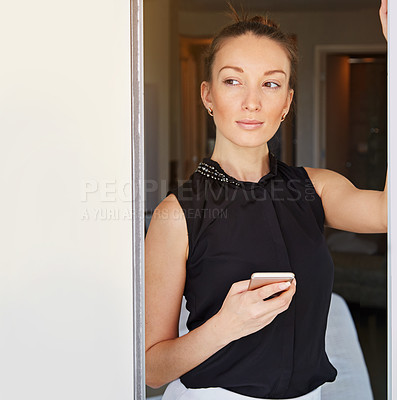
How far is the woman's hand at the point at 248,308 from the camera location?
102 cm

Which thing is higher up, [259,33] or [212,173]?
[259,33]

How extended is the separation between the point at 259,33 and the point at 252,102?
14cm

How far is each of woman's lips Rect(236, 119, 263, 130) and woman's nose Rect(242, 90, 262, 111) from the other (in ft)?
0.08

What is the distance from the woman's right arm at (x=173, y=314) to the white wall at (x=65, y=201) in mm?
53

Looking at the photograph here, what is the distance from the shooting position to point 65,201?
106 cm

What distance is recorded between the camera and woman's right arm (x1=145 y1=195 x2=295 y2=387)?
1.06 meters

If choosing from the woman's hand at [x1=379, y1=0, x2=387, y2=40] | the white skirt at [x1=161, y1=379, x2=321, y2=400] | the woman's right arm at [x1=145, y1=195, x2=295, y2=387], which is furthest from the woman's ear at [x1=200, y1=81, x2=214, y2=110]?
the white skirt at [x1=161, y1=379, x2=321, y2=400]

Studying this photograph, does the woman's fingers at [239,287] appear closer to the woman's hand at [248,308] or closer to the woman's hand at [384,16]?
the woman's hand at [248,308]

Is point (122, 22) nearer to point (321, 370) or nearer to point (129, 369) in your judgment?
point (129, 369)

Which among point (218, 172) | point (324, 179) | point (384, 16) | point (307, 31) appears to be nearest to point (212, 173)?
point (218, 172)

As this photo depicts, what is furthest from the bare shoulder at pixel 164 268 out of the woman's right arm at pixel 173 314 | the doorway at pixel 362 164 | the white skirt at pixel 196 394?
the doorway at pixel 362 164

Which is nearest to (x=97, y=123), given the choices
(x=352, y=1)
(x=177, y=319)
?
(x=177, y=319)

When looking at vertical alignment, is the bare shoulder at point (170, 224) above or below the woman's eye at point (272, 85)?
below

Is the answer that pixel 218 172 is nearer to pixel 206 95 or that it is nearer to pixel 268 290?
pixel 206 95
